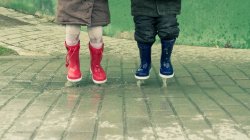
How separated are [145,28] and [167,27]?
0.20 m

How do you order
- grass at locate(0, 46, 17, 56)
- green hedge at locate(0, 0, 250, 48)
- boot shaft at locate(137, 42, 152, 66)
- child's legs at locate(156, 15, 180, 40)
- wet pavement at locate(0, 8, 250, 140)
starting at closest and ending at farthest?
wet pavement at locate(0, 8, 250, 140) < child's legs at locate(156, 15, 180, 40) < boot shaft at locate(137, 42, 152, 66) < grass at locate(0, 46, 17, 56) < green hedge at locate(0, 0, 250, 48)

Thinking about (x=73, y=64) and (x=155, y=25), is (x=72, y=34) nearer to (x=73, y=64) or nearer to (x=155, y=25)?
(x=73, y=64)

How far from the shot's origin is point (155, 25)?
4293 mm

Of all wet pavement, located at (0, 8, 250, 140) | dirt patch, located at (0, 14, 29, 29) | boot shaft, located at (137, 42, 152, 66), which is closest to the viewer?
wet pavement, located at (0, 8, 250, 140)

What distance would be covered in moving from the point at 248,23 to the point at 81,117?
13.3 ft

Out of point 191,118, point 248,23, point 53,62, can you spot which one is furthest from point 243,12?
point 191,118

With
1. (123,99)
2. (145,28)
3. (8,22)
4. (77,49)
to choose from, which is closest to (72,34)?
(77,49)

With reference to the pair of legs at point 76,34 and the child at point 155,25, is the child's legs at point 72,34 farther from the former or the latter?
the child at point 155,25

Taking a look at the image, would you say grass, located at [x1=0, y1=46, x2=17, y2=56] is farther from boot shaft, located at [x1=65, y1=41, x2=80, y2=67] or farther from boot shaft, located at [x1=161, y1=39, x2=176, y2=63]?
boot shaft, located at [x1=161, y1=39, x2=176, y2=63]

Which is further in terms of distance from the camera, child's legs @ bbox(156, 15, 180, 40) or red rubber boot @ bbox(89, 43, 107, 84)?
red rubber boot @ bbox(89, 43, 107, 84)

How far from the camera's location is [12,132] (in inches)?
120

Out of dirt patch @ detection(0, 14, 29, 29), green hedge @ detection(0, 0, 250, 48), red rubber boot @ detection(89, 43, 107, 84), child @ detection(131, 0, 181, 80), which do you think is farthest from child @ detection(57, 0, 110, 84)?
dirt patch @ detection(0, 14, 29, 29)

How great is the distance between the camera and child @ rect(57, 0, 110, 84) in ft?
13.9

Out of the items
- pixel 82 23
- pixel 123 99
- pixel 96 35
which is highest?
pixel 82 23
